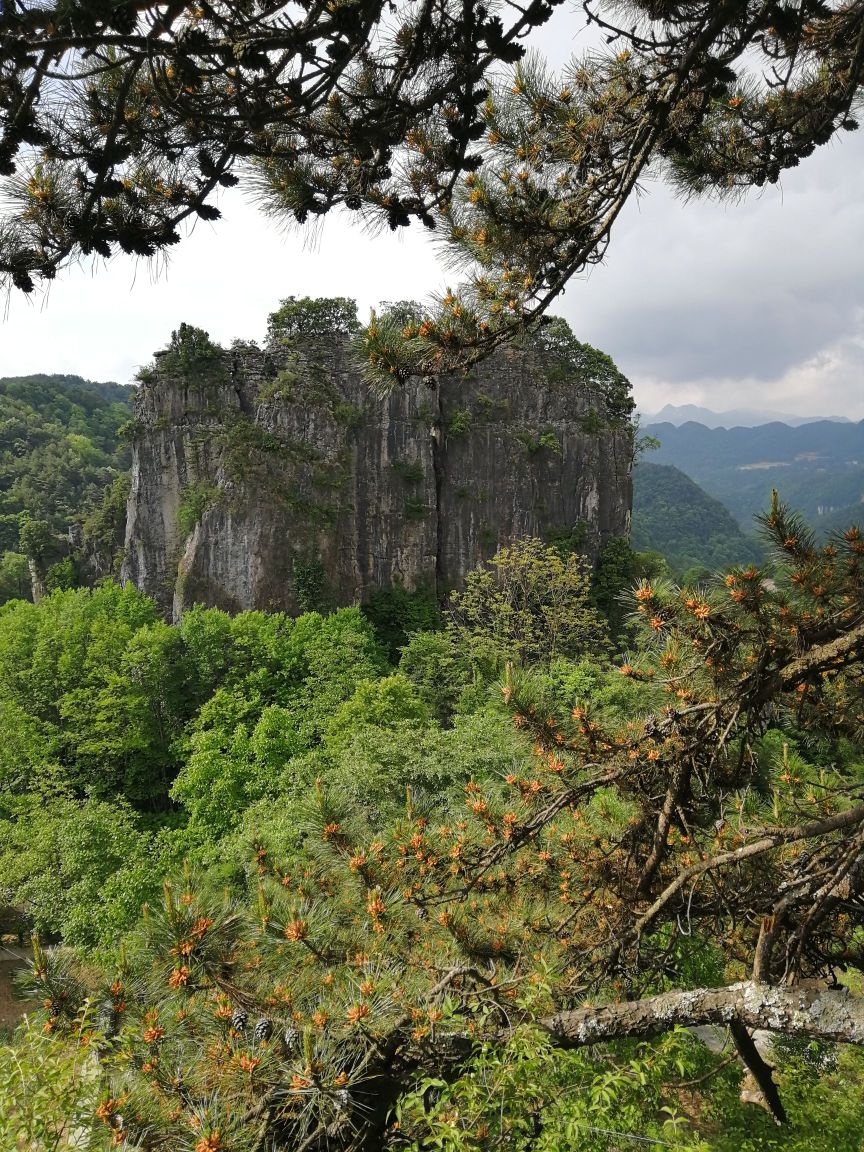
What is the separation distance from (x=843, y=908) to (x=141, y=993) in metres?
2.46

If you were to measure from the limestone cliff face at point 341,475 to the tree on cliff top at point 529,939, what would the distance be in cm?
2080

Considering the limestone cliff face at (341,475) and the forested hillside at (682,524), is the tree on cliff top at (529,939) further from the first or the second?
the forested hillside at (682,524)

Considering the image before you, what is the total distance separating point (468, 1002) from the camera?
87.6 inches

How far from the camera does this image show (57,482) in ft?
125

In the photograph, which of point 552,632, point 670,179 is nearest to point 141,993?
point 670,179

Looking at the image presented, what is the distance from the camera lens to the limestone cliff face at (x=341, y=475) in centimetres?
2266

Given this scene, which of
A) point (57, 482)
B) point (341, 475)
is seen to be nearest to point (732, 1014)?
point (341, 475)

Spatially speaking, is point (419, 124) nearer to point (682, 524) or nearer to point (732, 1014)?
point (732, 1014)

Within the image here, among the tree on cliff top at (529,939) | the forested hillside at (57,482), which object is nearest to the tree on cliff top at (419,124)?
the tree on cliff top at (529,939)

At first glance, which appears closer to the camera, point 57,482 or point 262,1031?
point 262,1031

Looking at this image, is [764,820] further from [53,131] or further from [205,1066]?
[53,131]

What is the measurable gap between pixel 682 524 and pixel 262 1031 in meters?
71.6

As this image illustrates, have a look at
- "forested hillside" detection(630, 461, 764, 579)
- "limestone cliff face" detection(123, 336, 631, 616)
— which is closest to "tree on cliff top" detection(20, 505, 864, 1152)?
"limestone cliff face" detection(123, 336, 631, 616)

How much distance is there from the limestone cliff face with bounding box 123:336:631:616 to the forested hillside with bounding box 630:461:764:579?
103ft
